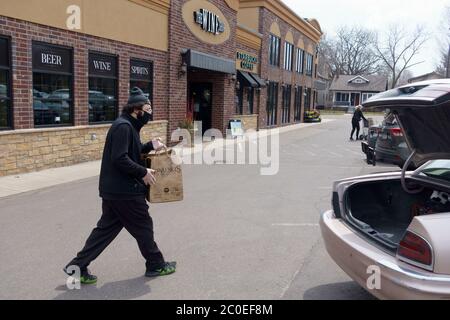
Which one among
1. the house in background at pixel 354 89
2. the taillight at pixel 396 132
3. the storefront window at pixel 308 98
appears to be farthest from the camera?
the house in background at pixel 354 89

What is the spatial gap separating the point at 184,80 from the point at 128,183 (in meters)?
13.0

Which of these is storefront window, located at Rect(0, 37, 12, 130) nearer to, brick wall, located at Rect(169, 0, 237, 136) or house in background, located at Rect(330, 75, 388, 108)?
brick wall, located at Rect(169, 0, 237, 136)

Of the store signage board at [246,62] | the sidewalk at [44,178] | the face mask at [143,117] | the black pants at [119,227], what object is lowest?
the sidewalk at [44,178]

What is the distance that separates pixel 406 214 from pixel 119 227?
2.72 m

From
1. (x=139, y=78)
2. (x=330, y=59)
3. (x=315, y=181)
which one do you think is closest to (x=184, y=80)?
(x=139, y=78)

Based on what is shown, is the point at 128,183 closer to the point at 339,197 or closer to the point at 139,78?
the point at 339,197

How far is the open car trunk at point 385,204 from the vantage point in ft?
13.8

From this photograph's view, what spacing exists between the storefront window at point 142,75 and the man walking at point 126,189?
9.96 metres

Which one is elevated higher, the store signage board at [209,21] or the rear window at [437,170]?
the store signage board at [209,21]

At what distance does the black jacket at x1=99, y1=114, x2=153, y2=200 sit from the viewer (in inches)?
159

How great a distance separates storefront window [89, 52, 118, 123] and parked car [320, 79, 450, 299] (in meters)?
9.41

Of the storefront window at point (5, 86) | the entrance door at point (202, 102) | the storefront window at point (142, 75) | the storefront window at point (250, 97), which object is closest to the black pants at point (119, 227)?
the storefront window at point (5, 86)

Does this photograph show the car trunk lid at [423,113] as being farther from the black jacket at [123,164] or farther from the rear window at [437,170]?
the black jacket at [123,164]
